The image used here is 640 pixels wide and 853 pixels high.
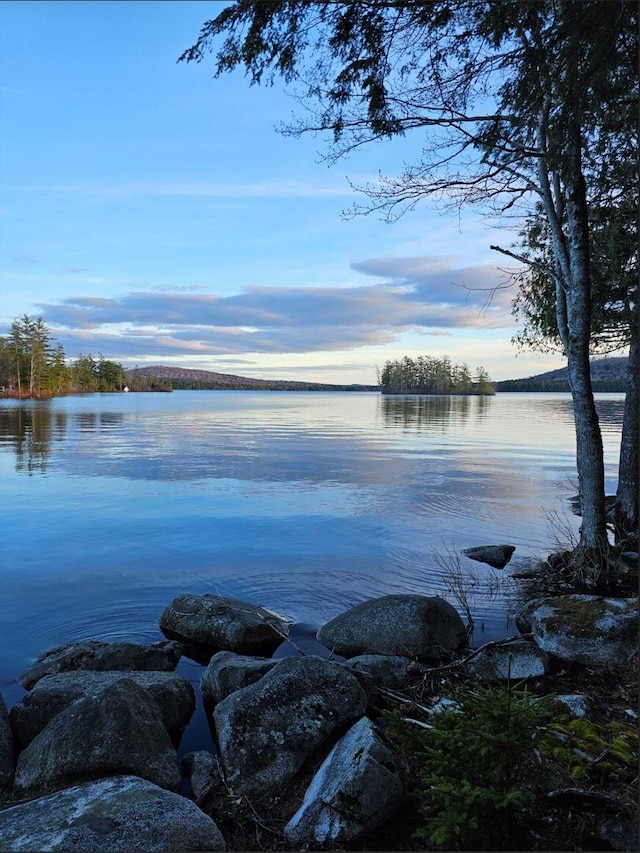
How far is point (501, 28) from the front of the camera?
6.32 m

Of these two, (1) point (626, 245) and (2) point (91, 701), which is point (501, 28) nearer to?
(1) point (626, 245)

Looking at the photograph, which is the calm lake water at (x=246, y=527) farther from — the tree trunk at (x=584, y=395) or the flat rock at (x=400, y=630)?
the tree trunk at (x=584, y=395)

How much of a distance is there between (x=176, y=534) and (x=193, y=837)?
1077 centimetres

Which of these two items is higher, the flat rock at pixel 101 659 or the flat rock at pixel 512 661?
the flat rock at pixel 512 661

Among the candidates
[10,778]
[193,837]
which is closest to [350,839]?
[193,837]

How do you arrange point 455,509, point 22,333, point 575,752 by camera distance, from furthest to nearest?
1. point 22,333
2. point 455,509
3. point 575,752

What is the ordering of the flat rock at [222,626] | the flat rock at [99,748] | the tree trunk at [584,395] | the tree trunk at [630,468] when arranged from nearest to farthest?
the flat rock at [99,748] → the flat rock at [222,626] → the tree trunk at [584,395] → the tree trunk at [630,468]

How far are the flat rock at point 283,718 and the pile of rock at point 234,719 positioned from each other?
0.01 m

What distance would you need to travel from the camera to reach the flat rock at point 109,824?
341 cm

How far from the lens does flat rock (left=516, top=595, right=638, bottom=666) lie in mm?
6648

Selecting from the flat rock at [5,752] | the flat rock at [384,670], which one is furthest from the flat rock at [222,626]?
the flat rock at [5,752]

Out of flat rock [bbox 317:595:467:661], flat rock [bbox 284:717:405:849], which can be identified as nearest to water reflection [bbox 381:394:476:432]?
flat rock [bbox 317:595:467:661]

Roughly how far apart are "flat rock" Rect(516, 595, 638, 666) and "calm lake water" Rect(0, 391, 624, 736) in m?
0.97

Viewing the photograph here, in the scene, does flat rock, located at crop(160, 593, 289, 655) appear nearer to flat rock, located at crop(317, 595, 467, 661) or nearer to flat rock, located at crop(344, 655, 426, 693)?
flat rock, located at crop(317, 595, 467, 661)
